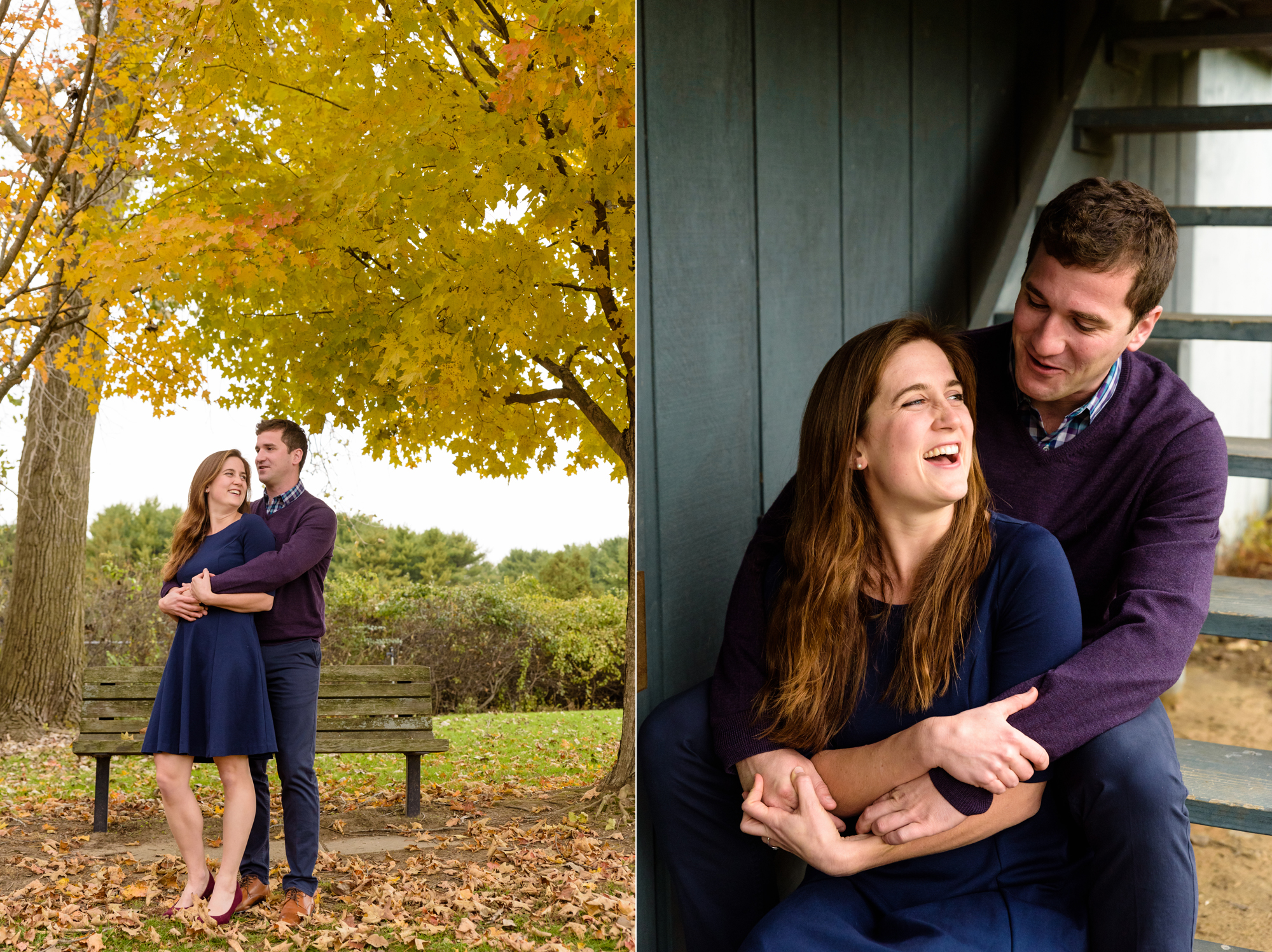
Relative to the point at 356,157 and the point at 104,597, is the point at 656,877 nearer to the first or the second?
the point at 104,597

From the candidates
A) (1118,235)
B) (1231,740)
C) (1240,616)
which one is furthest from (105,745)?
(1231,740)

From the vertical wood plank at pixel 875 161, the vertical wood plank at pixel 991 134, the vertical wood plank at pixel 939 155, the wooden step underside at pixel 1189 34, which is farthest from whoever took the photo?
the wooden step underside at pixel 1189 34

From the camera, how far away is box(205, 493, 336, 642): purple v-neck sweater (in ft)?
4.91

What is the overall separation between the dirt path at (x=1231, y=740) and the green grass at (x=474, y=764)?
1497 mm

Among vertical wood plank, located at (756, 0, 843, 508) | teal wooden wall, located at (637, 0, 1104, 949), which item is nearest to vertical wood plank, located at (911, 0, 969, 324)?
teal wooden wall, located at (637, 0, 1104, 949)

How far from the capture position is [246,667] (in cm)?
151

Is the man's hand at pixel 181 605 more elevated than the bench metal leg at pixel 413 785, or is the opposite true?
the man's hand at pixel 181 605

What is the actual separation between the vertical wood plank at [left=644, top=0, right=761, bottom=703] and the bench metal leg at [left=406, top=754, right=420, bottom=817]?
388 mm

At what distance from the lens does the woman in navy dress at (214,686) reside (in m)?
1.45

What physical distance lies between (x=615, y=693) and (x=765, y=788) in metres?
0.30

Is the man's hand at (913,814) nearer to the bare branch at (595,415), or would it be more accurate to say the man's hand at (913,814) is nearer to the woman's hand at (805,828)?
the woman's hand at (805,828)

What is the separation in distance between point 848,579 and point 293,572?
0.77 metres

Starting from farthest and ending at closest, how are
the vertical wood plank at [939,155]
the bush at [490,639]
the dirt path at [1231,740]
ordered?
the dirt path at [1231,740] → the vertical wood plank at [939,155] → the bush at [490,639]

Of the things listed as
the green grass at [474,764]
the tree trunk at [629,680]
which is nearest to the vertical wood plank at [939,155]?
the tree trunk at [629,680]
